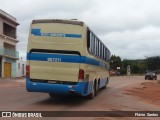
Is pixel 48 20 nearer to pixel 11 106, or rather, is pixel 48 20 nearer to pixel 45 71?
pixel 45 71

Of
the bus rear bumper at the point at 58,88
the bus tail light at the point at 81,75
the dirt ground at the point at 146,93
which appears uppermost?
the bus tail light at the point at 81,75

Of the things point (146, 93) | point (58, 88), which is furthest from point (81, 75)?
point (146, 93)

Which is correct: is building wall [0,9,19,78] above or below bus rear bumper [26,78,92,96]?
above

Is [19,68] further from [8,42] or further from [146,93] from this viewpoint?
[146,93]

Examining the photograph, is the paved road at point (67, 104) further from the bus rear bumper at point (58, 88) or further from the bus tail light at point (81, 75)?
the bus tail light at point (81, 75)

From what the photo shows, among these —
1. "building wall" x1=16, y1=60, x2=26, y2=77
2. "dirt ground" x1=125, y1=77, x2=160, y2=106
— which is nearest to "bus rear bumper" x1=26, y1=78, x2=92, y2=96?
"dirt ground" x1=125, y1=77, x2=160, y2=106

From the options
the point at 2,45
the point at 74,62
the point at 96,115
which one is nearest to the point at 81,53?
the point at 74,62

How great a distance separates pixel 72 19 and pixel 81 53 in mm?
1701

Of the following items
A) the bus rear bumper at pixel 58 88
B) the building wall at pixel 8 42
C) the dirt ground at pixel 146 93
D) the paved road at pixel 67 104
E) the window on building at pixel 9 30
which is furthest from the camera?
the window on building at pixel 9 30

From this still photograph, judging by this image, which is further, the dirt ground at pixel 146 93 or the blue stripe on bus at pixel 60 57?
the dirt ground at pixel 146 93

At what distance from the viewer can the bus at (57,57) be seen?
16.9m

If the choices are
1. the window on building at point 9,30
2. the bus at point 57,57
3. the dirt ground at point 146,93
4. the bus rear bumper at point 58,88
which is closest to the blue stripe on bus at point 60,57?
the bus at point 57,57

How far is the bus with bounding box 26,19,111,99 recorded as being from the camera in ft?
55.3

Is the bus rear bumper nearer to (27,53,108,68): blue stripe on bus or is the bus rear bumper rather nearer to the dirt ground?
(27,53,108,68): blue stripe on bus
